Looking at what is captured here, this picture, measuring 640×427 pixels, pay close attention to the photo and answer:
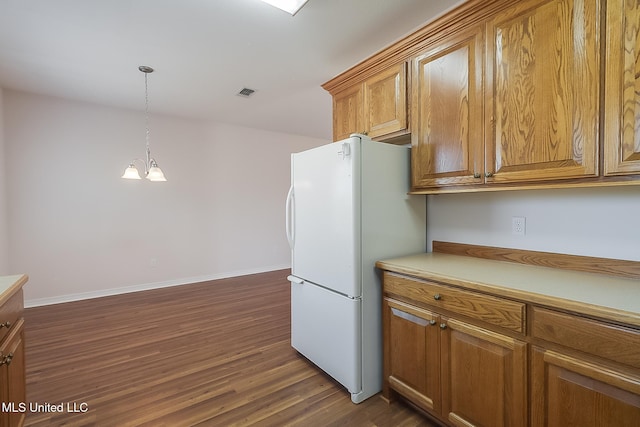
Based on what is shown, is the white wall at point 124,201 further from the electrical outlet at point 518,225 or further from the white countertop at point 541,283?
the electrical outlet at point 518,225

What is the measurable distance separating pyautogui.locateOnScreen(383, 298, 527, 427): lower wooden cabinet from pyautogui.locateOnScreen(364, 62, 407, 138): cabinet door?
1.23m

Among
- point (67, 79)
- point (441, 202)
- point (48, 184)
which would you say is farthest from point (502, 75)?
point (48, 184)

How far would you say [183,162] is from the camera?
4.51 m

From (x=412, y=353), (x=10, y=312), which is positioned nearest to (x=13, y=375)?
(x=10, y=312)

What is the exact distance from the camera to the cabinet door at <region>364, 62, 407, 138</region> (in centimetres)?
204

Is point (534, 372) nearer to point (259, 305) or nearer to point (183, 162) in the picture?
point (259, 305)

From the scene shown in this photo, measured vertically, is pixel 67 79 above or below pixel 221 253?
above

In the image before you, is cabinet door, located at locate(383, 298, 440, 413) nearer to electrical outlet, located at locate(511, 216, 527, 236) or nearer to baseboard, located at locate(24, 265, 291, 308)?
electrical outlet, located at locate(511, 216, 527, 236)

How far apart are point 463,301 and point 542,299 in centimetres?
33

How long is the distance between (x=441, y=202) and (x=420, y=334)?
99 centimetres

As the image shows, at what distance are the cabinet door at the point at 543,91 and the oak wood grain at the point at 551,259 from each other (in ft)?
1.67

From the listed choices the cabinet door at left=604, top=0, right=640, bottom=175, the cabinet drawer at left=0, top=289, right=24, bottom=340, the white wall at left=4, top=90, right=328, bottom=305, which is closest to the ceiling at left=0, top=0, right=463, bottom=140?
the white wall at left=4, top=90, right=328, bottom=305

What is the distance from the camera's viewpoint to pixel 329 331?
2006mm

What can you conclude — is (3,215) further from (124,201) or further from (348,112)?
(348,112)
